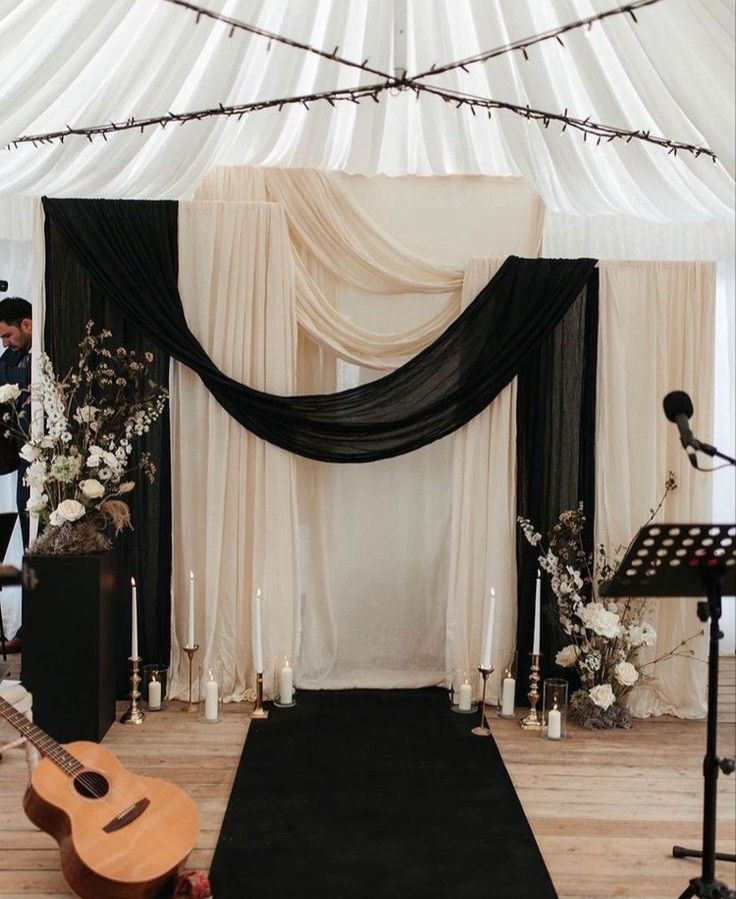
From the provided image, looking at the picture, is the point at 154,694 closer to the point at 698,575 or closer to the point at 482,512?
the point at 482,512

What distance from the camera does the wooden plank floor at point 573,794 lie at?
10.2ft

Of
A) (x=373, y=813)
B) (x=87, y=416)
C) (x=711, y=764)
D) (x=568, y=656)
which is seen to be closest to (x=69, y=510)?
(x=87, y=416)

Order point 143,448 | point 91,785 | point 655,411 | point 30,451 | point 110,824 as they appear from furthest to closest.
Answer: point 655,411 → point 143,448 → point 30,451 → point 91,785 → point 110,824

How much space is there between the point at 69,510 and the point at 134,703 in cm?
103

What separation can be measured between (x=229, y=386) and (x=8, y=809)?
213cm

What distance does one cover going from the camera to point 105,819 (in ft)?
9.55

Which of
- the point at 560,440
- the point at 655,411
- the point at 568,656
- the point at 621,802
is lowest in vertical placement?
the point at 621,802

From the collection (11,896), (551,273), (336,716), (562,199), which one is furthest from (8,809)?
(562,199)

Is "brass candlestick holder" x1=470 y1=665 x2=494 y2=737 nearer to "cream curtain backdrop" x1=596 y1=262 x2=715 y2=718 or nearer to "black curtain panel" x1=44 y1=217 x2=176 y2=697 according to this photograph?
"cream curtain backdrop" x1=596 y1=262 x2=715 y2=718

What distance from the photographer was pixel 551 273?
191 inches

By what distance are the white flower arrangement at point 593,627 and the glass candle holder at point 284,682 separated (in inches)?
52.6

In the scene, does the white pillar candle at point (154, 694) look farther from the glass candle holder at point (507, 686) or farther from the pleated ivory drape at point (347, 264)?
the pleated ivory drape at point (347, 264)

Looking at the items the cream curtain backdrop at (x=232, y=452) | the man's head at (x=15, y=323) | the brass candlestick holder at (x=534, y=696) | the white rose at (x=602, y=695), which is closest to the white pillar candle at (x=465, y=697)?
the brass candlestick holder at (x=534, y=696)

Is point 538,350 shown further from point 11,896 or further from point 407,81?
point 11,896
